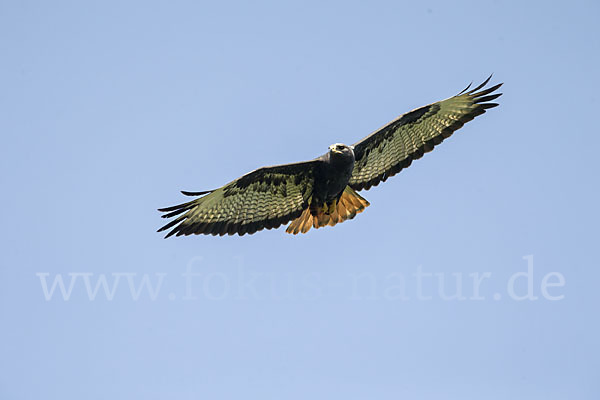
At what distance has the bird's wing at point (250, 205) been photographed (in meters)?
10.9

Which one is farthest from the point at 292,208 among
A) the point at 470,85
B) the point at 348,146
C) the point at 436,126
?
the point at 470,85

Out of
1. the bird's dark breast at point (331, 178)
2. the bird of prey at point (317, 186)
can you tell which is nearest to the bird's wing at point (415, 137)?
the bird of prey at point (317, 186)

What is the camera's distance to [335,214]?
11141mm

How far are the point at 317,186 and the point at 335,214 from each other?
0.58 m

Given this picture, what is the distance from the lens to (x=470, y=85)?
11.1 metres

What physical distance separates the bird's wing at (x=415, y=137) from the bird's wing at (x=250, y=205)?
95cm

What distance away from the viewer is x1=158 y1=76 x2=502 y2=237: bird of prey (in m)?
10.9

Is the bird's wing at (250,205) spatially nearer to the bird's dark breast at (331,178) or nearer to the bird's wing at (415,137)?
the bird's dark breast at (331,178)

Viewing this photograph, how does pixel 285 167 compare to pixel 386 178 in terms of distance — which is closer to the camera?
pixel 285 167

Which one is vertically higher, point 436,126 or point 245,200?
point 436,126

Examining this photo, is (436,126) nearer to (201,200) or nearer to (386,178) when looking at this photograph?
(386,178)

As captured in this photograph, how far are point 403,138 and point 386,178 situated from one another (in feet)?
2.21

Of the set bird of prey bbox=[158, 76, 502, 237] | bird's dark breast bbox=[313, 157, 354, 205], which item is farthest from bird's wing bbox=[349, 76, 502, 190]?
bird's dark breast bbox=[313, 157, 354, 205]

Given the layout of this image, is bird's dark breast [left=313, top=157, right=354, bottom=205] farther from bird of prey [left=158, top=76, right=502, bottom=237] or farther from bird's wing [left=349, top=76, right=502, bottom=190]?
bird's wing [left=349, top=76, right=502, bottom=190]
